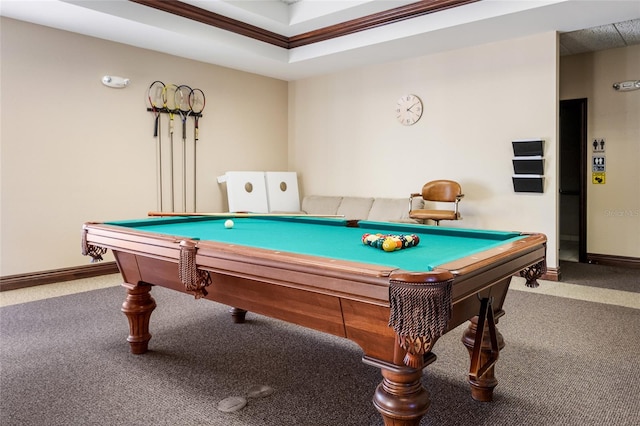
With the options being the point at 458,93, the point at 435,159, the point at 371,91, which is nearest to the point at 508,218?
the point at 435,159

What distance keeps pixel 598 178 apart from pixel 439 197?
7.34 ft

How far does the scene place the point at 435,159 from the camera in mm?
5492

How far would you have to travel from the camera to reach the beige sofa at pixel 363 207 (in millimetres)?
5492

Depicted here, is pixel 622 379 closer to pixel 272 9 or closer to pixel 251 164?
pixel 272 9

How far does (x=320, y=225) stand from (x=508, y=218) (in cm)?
302

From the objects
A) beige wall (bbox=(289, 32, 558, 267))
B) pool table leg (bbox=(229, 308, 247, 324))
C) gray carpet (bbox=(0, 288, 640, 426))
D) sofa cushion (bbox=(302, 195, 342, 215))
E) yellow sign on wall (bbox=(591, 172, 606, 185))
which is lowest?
gray carpet (bbox=(0, 288, 640, 426))

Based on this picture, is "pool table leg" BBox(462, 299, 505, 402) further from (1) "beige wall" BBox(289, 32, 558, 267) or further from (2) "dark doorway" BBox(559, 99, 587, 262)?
(2) "dark doorway" BBox(559, 99, 587, 262)

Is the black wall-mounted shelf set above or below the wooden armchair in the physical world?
above

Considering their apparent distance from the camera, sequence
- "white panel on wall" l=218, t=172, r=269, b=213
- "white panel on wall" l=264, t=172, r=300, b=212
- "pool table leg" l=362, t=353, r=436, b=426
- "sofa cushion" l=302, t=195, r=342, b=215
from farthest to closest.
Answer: "white panel on wall" l=264, t=172, r=300, b=212 → "sofa cushion" l=302, t=195, r=342, b=215 → "white panel on wall" l=218, t=172, r=269, b=213 → "pool table leg" l=362, t=353, r=436, b=426

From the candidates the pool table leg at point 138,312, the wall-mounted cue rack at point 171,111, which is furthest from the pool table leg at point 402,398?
the wall-mounted cue rack at point 171,111

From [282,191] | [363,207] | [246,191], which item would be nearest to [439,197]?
[363,207]

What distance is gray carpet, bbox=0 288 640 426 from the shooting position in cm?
198

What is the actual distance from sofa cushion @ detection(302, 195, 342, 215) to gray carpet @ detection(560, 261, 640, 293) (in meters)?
2.85

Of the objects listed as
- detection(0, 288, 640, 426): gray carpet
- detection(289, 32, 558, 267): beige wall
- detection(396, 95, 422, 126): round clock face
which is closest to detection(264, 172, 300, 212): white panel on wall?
detection(289, 32, 558, 267): beige wall
